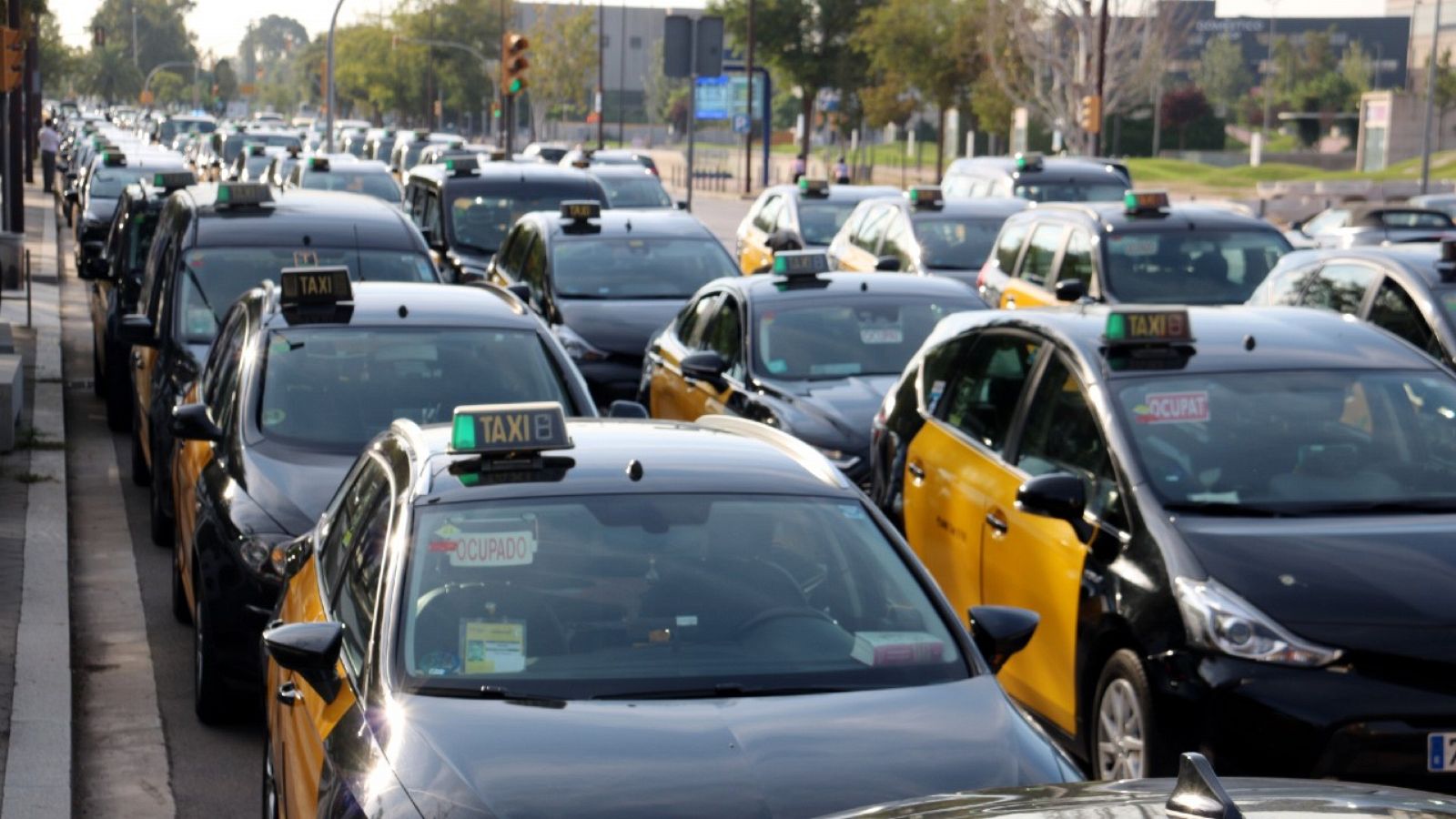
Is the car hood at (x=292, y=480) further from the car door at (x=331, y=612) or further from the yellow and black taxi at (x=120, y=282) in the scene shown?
the yellow and black taxi at (x=120, y=282)

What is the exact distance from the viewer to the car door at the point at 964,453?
7.86 meters

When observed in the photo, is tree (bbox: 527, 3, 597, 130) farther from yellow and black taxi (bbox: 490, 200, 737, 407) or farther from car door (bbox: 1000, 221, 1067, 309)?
car door (bbox: 1000, 221, 1067, 309)

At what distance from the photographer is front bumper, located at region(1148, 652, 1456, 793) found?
19.5ft

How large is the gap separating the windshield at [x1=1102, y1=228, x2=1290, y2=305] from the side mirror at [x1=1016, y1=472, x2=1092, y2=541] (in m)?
8.00

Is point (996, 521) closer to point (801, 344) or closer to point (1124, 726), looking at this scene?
point (1124, 726)

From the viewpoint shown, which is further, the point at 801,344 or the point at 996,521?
the point at 801,344

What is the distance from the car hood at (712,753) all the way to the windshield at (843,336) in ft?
23.9

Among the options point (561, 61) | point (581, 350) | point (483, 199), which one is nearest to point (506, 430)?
point (581, 350)

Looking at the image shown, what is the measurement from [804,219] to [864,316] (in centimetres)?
1059

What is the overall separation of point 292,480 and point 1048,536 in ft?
9.29

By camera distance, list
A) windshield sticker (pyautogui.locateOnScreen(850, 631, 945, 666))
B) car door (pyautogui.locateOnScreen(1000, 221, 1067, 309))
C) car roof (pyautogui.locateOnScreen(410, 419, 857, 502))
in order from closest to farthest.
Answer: windshield sticker (pyautogui.locateOnScreen(850, 631, 945, 666)), car roof (pyautogui.locateOnScreen(410, 419, 857, 502)), car door (pyautogui.locateOnScreen(1000, 221, 1067, 309))

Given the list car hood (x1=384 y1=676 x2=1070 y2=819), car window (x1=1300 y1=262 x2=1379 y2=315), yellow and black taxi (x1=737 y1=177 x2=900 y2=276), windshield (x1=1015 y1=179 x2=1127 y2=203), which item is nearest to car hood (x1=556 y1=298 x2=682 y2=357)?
car window (x1=1300 y1=262 x2=1379 y2=315)

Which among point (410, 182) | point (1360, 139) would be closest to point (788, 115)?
point (1360, 139)

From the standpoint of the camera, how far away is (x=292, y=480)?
26.5ft
